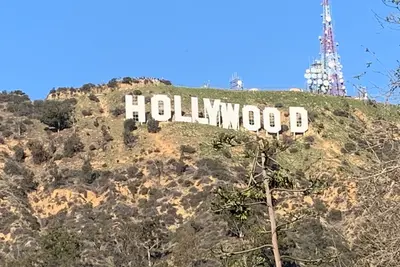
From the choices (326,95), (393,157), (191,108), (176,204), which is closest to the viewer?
(393,157)

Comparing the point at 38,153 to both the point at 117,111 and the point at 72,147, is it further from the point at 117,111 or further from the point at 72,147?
the point at 117,111

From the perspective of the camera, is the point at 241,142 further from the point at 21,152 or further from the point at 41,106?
the point at 41,106

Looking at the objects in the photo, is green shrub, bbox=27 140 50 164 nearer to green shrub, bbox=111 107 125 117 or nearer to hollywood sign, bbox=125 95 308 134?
hollywood sign, bbox=125 95 308 134

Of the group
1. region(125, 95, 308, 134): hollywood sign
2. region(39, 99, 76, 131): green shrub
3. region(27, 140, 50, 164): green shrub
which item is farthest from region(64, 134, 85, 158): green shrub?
region(125, 95, 308, 134): hollywood sign

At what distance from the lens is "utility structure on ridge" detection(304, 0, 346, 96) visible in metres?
84.0

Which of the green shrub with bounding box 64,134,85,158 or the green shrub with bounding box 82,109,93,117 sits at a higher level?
the green shrub with bounding box 82,109,93,117

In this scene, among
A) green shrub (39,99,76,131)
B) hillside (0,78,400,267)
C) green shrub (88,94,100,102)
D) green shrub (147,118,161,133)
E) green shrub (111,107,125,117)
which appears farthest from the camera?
green shrub (88,94,100,102)

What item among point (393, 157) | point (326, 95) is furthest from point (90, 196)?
point (393, 157)

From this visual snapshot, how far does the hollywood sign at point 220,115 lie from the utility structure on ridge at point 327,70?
21.6 feet

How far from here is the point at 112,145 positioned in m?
76.0

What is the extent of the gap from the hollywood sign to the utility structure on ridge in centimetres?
658

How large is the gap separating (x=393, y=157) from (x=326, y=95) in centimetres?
9144

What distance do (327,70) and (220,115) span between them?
698 inches

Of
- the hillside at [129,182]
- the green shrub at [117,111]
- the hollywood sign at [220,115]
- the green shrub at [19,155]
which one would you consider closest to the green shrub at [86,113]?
the hillside at [129,182]
